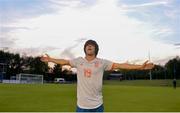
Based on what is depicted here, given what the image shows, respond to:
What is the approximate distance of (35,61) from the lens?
139m

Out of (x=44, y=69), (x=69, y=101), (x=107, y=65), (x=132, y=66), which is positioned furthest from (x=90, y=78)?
(x=44, y=69)

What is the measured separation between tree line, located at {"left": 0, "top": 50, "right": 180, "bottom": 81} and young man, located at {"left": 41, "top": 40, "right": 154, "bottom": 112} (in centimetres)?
11855

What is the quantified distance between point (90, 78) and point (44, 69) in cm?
12462

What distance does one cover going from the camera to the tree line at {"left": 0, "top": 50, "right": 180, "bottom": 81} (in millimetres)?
129000

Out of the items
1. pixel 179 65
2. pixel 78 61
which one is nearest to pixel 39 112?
pixel 78 61

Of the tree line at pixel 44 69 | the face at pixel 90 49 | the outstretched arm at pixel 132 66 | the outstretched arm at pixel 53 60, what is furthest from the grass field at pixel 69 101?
the tree line at pixel 44 69

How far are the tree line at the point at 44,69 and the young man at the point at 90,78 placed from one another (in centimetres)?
11855

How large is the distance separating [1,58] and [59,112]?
403 ft

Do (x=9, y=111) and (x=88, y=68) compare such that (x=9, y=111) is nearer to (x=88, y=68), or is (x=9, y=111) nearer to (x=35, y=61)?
(x=88, y=68)

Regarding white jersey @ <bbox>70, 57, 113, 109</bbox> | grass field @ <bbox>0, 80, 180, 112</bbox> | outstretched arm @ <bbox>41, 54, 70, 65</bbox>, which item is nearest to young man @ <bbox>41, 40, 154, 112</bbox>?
white jersey @ <bbox>70, 57, 113, 109</bbox>

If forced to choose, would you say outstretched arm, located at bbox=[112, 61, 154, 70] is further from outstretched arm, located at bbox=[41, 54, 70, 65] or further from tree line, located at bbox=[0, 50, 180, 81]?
tree line, located at bbox=[0, 50, 180, 81]

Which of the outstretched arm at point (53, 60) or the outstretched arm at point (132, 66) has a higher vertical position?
the outstretched arm at point (53, 60)

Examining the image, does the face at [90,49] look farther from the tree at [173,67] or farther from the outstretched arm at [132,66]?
the tree at [173,67]

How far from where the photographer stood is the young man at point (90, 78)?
24.5 feet
